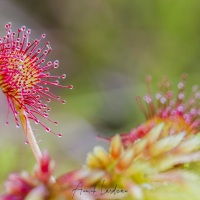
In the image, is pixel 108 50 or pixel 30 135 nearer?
Answer: pixel 30 135

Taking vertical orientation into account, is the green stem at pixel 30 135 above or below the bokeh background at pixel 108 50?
below

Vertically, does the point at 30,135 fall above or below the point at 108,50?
below

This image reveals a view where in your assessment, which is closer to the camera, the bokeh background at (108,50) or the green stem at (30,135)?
the green stem at (30,135)

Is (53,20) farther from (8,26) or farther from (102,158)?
(102,158)

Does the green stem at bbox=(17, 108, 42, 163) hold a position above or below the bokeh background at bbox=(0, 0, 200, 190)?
below

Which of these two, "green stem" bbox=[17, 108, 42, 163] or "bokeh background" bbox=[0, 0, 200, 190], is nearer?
"green stem" bbox=[17, 108, 42, 163]

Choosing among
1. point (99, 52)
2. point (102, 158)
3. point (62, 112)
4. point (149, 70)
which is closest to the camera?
point (102, 158)

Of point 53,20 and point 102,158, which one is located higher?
point 53,20

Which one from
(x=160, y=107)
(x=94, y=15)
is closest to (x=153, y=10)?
(x=94, y=15)
